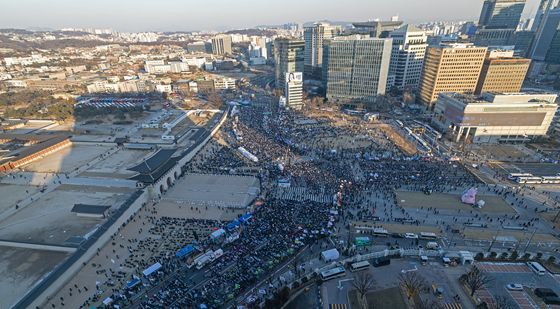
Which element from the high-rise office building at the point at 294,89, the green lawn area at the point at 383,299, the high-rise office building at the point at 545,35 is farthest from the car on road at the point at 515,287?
the high-rise office building at the point at 545,35

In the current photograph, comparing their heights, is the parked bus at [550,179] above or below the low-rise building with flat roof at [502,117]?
below

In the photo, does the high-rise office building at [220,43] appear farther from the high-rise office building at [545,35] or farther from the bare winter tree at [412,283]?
the bare winter tree at [412,283]

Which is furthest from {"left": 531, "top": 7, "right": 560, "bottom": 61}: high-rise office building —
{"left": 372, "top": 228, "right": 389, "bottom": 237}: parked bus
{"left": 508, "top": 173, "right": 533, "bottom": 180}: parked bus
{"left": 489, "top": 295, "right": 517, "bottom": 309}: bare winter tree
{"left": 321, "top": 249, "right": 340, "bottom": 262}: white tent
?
{"left": 321, "top": 249, "right": 340, "bottom": 262}: white tent

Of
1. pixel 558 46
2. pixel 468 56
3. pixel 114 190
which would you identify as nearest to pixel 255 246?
pixel 114 190

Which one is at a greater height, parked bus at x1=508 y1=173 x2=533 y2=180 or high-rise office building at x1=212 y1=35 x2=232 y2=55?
high-rise office building at x1=212 y1=35 x2=232 y2=55

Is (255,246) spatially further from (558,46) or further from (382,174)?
(558,46)

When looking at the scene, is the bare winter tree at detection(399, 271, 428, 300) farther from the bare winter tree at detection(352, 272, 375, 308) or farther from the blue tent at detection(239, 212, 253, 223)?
the blue tent at detection(239, 212, 253, 223)
